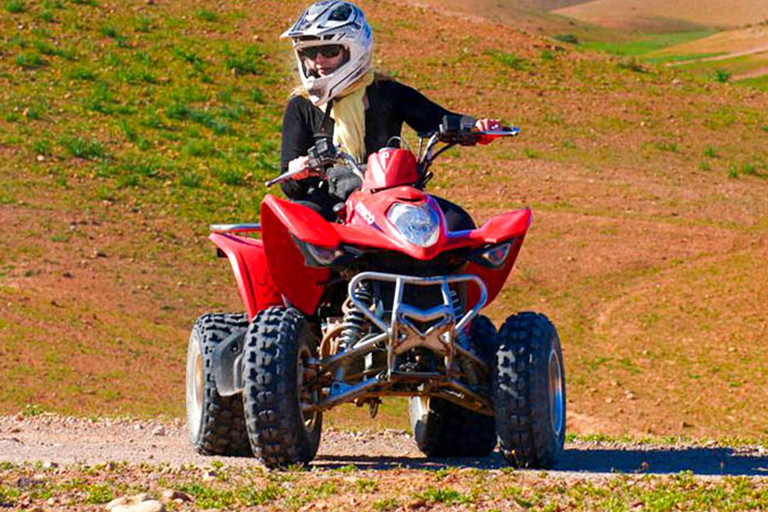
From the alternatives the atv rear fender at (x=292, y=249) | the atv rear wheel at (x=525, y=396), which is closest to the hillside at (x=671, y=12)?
the atv rear fender at (x=292, y=249)

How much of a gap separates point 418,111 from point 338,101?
1.58 feet

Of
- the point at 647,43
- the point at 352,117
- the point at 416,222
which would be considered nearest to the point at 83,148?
the point at 352,117

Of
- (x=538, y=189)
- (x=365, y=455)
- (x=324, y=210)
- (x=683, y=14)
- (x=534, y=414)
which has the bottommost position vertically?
(x=683, y=14)

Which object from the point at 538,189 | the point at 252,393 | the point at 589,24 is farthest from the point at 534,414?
the point at 589,24

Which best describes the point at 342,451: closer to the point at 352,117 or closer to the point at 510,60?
the point at 352,117

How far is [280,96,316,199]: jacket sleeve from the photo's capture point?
377 inches

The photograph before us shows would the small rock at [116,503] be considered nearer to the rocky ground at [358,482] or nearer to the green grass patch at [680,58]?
the rocky ground at [358,482]

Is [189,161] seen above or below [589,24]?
above

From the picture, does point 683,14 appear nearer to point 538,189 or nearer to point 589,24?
point 589,24

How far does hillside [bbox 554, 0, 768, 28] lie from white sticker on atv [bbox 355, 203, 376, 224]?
378 ft

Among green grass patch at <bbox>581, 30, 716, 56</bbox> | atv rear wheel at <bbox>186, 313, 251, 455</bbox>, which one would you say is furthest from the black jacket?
green grass patch at <bbox>581, 30, 716, 56</bbox>

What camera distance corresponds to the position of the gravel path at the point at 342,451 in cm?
925

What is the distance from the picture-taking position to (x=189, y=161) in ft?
86.0

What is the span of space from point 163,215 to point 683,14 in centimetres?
11117
